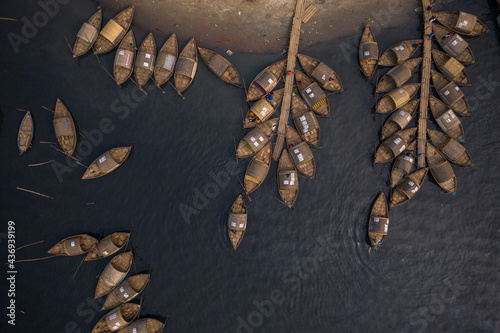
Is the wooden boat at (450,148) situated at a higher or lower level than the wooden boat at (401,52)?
lower

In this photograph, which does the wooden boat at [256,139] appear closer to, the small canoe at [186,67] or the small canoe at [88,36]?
the small canoe at [186,67]

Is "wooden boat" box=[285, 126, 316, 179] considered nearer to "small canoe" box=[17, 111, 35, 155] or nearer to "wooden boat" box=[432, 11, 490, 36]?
"wooden boat" box=[432, 11, 490, 36]

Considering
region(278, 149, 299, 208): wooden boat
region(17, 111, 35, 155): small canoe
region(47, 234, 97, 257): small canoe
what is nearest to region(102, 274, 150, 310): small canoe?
region(47, 234, 97, 257): small canoe

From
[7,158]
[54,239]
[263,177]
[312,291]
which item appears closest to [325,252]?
[312,291]

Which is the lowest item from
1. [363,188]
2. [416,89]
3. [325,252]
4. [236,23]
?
[325,252]

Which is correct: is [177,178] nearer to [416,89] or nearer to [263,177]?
[263,177]

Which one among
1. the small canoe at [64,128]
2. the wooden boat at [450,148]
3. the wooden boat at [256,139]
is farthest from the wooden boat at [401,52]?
the small canoe at [64,128]

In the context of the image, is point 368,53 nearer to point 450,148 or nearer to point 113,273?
point 450,148
